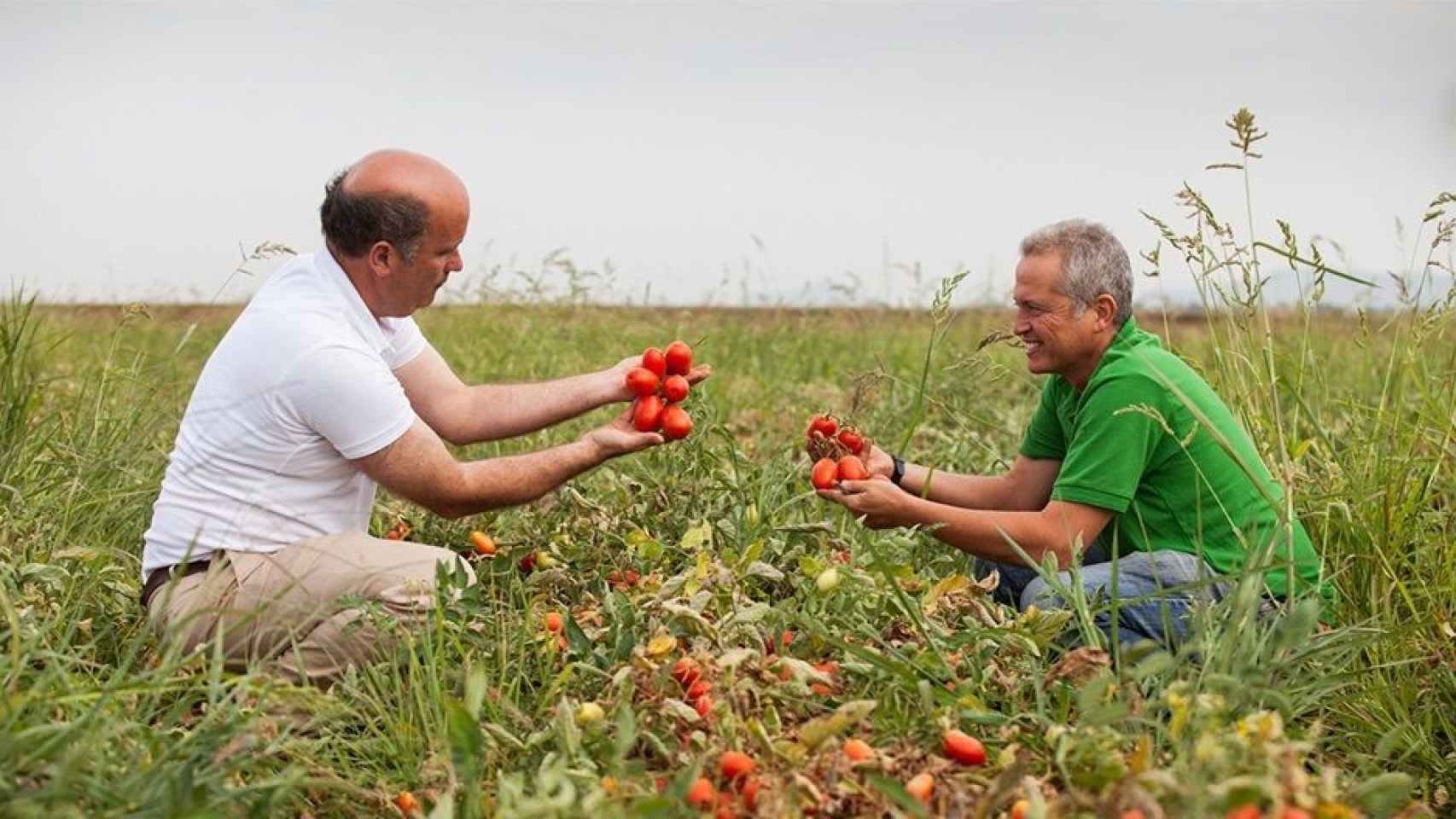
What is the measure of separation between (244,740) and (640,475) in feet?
6.09

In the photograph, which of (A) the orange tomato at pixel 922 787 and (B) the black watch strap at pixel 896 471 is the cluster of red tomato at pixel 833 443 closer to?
(B) the black watch strap at pixel 896 471

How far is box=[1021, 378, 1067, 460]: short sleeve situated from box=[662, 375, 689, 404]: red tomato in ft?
3.20

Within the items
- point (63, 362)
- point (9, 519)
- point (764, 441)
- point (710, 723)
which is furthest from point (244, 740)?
point (63, 362)

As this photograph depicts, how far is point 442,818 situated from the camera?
7.11ft

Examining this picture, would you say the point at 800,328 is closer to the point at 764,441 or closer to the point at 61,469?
the point at 764,441

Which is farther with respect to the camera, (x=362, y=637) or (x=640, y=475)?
(x=640, y=475)

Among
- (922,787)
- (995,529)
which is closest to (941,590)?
(995,529)

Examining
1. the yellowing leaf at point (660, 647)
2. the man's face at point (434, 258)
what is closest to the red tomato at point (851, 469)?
the yellowing leaf at point (660, 647)

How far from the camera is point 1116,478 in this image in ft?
11.1

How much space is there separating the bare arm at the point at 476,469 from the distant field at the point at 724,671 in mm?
205

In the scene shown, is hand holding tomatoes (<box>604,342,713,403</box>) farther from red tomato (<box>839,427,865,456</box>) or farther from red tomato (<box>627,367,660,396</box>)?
red tomato (<box>839,427,865,456</box>)

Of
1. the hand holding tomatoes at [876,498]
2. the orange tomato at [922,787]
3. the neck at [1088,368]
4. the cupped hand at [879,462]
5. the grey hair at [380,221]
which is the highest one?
the grey hair at [380,221]

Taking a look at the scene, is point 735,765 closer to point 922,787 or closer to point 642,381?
point 922,787

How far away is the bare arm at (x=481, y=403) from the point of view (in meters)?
3.98
